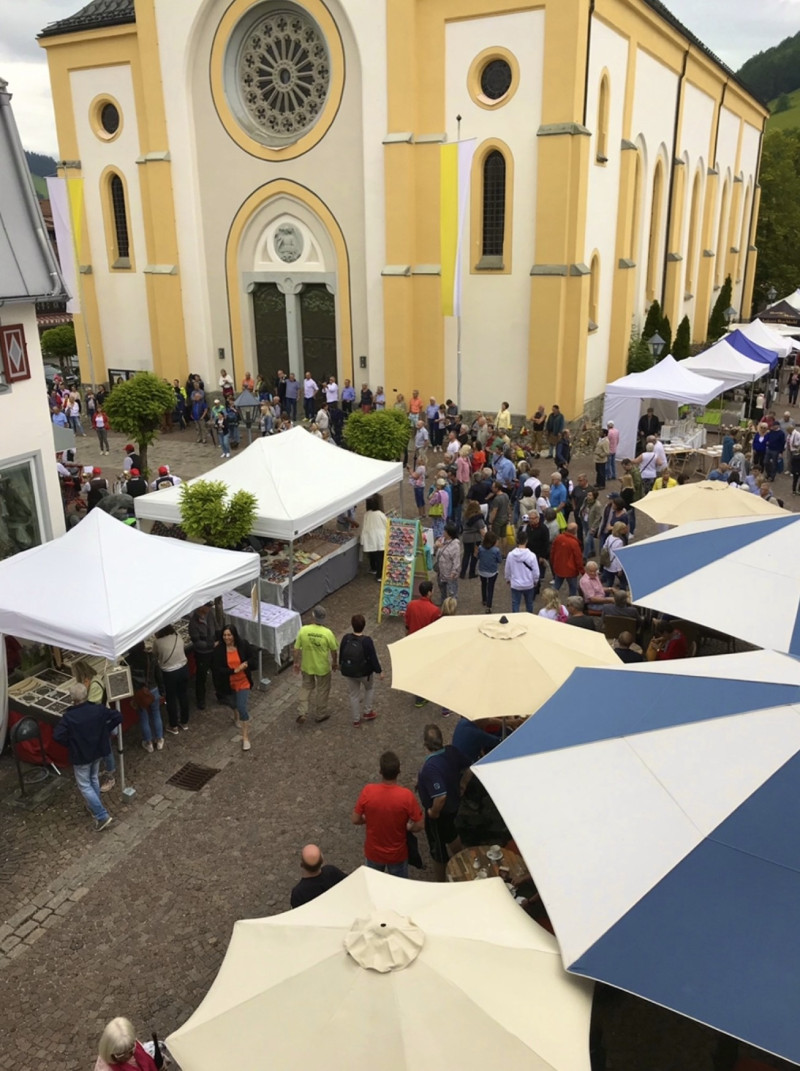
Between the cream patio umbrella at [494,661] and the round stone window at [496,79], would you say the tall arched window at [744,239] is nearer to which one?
the round stone window at [496,79]

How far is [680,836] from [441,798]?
104 inches

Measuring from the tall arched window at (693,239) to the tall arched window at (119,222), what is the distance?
2123cm

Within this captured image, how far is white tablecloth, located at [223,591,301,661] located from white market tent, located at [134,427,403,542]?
1194 millimetres

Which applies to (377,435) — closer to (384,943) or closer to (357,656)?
(357,656)

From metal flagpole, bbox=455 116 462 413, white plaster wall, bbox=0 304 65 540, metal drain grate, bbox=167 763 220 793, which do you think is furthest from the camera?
metal flagpole, bbox=455 116 462 413

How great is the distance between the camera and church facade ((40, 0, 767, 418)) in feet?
68.6

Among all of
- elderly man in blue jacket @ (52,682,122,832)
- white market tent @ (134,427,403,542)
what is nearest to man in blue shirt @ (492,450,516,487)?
white market tent @ (134,427,403,542)

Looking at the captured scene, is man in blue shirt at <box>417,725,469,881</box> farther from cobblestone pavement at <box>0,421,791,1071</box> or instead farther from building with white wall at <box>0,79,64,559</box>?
building with white wall at <box>0,79,64,559</box>

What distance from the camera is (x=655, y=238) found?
29.9m

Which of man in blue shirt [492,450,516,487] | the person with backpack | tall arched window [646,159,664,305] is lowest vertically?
the person with backpack

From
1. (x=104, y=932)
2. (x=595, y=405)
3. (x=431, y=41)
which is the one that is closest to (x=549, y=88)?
(x=431, y=41)

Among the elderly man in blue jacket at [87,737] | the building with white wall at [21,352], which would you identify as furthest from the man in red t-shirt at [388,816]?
the building with white wall at [21,352]

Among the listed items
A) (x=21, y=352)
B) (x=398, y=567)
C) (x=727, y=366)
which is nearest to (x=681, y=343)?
(x=727, y=366)

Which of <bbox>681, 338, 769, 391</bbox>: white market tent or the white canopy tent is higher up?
<bbox>681, 338, 769, 391</bbox>: white market tent
